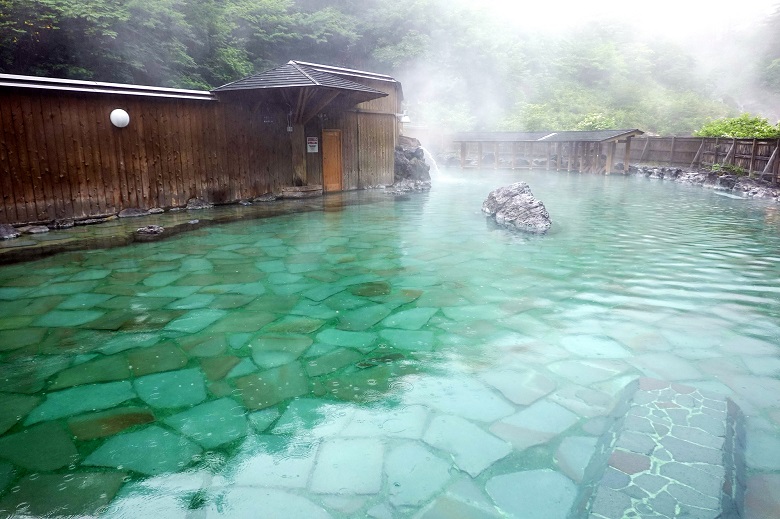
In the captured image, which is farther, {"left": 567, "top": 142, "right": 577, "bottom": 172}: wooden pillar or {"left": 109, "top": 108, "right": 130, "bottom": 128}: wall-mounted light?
{"left": 567, "top": 142, "right": 577, "bottom": 172}: wooden pillar

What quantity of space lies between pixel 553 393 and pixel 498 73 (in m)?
41.8

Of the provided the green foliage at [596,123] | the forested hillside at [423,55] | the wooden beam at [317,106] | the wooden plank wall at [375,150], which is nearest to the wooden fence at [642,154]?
the green foliage at [596,123]

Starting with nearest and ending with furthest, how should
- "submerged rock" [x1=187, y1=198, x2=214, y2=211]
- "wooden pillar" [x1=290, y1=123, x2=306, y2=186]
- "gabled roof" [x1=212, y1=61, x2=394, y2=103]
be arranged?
"gabled roof" [x1=212, y1=61, x2=394, y2=103], "submerged rock" [x1=187, y1=198, x2=214, y2=211], "wooden pillar" [x1=290, y1=123, x2=306, y2=186]

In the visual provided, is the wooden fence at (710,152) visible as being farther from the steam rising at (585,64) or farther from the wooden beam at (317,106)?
the wooden beam at (317,106)

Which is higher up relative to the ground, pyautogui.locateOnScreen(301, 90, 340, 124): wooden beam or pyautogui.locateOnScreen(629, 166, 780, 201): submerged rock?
pyautogui.locateOnScreen(301, 90, 340, 124): wooden beam

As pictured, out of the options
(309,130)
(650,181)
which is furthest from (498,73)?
(309,130)

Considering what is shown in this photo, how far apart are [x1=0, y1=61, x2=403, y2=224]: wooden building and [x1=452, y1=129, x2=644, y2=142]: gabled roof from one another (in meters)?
12.5

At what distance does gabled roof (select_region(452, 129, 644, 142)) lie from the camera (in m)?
21.4

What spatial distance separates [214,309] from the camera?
14.9ft

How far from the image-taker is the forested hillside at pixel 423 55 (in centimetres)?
1617

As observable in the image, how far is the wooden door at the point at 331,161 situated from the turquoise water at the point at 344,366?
25.0ft

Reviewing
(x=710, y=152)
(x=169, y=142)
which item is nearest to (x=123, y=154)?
(x=169, y=142)

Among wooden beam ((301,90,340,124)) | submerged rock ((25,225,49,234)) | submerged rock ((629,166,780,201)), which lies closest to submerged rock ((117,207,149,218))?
submerged rock ((25,225,49,234))

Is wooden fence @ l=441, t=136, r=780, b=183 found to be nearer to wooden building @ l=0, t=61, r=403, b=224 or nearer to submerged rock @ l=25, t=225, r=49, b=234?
wooden building @ l=0, t=61, r=403, b=224
